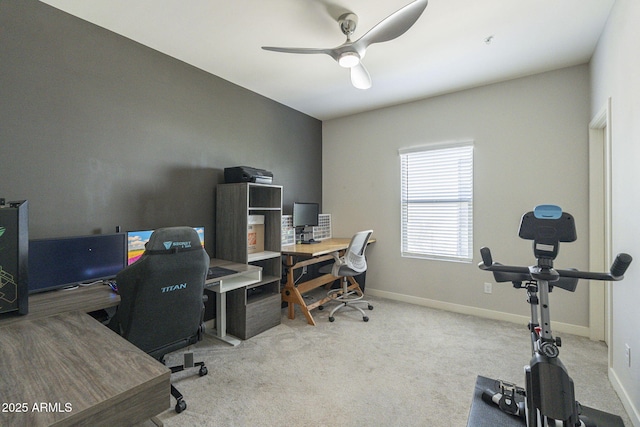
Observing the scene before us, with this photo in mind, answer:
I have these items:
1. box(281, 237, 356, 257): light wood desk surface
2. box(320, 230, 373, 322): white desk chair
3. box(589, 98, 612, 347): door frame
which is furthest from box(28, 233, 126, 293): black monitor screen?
box(589, 98, 612, 347): door frame

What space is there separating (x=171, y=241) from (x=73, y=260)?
0.91m

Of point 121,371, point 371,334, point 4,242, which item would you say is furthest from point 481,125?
point 4,242

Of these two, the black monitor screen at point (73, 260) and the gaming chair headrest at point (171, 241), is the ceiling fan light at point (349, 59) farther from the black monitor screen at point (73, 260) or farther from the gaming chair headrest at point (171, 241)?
the black monitor screen at point (73, 260)

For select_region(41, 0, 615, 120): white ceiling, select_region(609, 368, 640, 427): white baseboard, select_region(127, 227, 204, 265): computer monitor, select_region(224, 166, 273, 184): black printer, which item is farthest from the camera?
select_region(224, 166, 273, 184): black printer

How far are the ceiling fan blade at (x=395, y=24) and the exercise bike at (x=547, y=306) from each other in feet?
4.27

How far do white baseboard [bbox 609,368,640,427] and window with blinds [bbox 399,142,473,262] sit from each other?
5.25 ft

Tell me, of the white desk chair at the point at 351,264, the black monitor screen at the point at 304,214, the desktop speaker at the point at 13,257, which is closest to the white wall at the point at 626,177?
the white desk chair at the point at 351,264

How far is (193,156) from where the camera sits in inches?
116

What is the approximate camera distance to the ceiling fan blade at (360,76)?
2.37 m

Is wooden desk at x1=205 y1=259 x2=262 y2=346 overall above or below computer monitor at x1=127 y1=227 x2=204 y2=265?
below

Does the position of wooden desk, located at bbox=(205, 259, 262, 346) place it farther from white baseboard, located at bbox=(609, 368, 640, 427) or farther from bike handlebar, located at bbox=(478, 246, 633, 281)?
white baseboard, located at bbox=(609, 368, 640, 427)

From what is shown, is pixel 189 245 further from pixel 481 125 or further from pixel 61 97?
pixel 481 125

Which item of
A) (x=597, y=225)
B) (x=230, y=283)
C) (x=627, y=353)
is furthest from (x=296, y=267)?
(x=597, y=225)

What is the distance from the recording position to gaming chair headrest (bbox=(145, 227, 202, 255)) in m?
1.60
